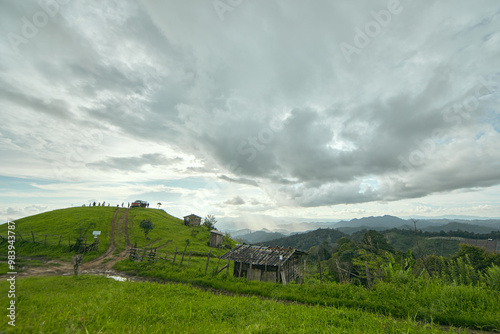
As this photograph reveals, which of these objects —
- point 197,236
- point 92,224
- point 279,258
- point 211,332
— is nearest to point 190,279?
point 279,258

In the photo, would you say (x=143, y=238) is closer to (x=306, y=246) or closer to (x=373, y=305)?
(x=373, y=305)

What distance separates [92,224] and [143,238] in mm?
13976

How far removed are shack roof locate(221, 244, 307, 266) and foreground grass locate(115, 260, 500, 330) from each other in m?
4.97

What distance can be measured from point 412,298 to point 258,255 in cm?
1543

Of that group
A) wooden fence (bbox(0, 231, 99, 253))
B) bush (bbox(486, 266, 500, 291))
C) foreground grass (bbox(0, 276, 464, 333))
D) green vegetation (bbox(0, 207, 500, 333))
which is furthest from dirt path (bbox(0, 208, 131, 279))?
bush (bbox(486, 266, 500, 291))

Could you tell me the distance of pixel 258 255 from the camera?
2391 centimetres

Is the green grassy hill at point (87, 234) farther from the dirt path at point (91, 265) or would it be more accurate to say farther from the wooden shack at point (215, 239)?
the wooden shack at point (215, 239)

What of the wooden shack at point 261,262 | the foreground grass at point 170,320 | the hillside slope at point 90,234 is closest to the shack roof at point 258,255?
the wooden shack at point 261,262

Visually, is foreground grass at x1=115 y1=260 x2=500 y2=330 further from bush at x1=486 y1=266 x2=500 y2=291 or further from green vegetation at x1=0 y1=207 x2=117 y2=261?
green vegetation at x1=0 y1=207 x2=117 y2=261

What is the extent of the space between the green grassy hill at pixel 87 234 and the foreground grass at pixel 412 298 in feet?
97.3

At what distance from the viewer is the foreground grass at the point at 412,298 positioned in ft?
29.6

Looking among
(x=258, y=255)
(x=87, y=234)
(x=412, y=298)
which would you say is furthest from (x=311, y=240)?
(x=412, y=298)

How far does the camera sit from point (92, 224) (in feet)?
162

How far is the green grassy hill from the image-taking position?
33.2 m
